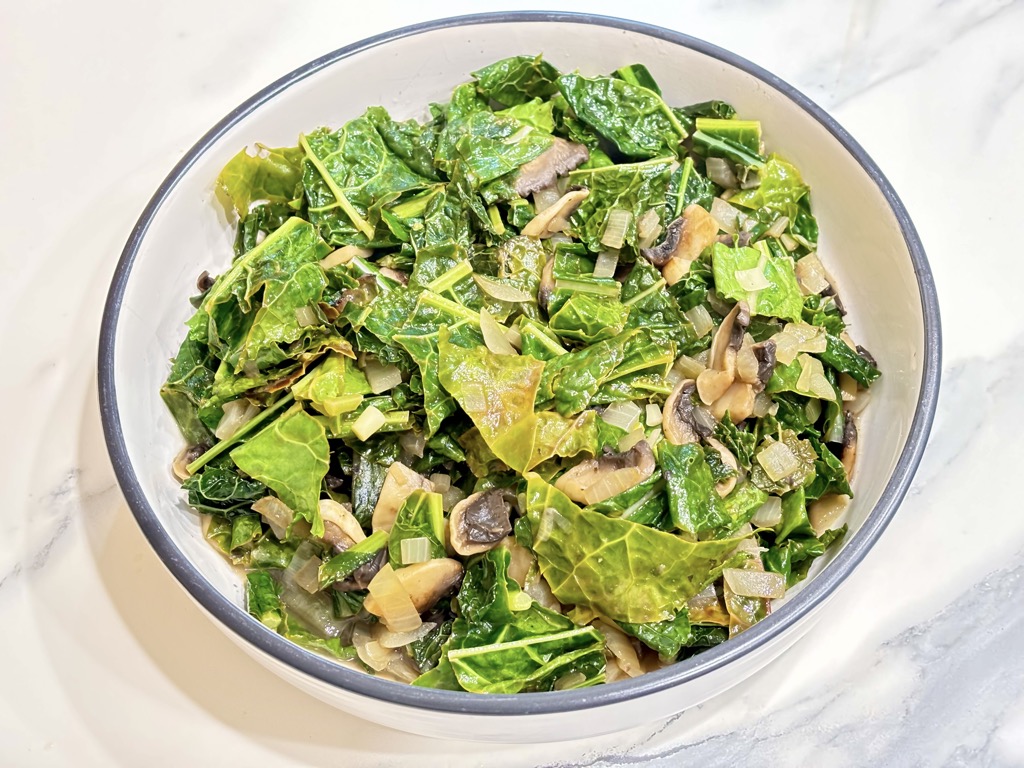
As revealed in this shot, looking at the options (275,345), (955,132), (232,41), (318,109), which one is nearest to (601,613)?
(275,345)

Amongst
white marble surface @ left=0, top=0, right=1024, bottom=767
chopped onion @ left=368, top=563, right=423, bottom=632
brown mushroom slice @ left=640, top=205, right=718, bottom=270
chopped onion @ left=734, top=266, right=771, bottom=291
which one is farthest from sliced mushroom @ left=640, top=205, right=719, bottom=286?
chopped onion @ left=368, top=563, right=423, bottom=632

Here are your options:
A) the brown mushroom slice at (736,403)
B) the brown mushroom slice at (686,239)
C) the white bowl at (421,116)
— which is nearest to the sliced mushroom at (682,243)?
the brown mushroom slice at (686,239)

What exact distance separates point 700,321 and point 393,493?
96 centimetres

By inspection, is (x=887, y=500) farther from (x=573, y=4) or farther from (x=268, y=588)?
(x=573, y=4)

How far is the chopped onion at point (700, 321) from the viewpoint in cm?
235

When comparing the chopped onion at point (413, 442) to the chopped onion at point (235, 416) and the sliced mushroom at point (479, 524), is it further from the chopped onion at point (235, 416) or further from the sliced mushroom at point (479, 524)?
the chopped onion at point (235, 416)

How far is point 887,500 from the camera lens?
6.36 feet

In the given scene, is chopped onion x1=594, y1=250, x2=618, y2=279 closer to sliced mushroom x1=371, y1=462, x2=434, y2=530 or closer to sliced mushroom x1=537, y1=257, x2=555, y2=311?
sliced mushroom x1=537, y1=257, x2=555, y2=311

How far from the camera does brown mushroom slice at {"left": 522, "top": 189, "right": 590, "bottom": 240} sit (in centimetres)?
242

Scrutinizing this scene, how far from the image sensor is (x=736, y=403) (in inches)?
85.8

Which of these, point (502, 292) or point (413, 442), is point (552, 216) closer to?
point (502, 292)

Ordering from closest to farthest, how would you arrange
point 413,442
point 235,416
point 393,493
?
point 393,493 → point 413,442 → point 235,416

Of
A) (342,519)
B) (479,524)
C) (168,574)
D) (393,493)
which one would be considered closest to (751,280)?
(479,524)

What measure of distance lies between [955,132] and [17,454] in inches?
142
